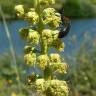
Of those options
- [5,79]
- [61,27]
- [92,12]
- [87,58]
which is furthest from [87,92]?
[92,12]

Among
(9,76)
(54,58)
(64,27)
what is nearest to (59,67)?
(54,58)

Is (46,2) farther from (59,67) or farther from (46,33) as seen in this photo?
(59,67)

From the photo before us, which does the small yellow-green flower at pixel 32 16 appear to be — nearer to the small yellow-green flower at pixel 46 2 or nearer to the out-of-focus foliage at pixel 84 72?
the small yellow-green flower at pixel 46 2

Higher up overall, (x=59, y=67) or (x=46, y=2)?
(x=46, y=2)

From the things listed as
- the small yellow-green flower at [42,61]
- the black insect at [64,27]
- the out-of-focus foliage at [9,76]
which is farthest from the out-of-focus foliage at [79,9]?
the small yellow-green flower at [42,61]

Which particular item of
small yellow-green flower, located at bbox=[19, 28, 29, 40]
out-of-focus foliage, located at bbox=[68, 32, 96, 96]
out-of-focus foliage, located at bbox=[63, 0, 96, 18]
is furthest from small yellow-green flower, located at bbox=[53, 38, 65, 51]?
out-of-focus foliage, located at bbox=[63, 0, 96, 18]

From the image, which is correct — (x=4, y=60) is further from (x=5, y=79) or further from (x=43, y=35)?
(x=43, y=35)
